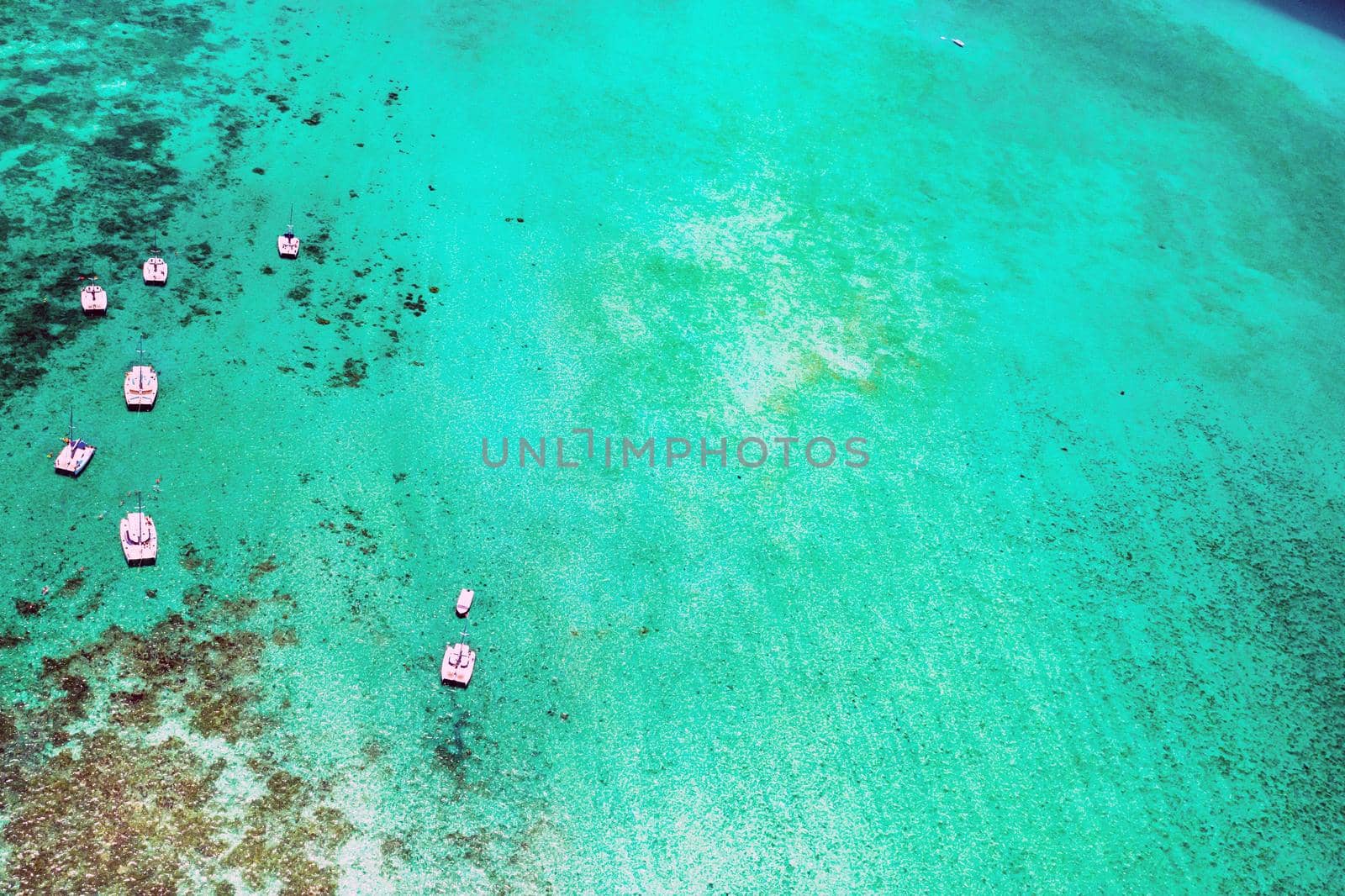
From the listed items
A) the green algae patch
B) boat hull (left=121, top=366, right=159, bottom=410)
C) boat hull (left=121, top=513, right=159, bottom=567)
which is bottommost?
the green algae patch

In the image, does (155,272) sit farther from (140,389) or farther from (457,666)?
(457,666)

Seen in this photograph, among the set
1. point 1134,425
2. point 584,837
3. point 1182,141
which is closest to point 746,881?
point 584,837

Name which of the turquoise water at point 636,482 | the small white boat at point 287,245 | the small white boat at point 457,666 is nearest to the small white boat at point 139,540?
the turquoise water at point 636,482

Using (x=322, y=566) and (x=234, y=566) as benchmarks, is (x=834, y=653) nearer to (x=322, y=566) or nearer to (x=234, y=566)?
(x=322, y=566)

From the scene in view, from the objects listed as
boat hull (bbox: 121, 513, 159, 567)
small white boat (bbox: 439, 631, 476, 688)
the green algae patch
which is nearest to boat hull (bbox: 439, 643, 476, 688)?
small white boat (bbox: 439, 631, 476, 688)

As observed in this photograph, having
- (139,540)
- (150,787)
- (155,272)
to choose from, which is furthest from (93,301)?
(150,787)

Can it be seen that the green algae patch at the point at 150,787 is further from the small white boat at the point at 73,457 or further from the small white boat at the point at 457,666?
the small white boat at the point at 73,457

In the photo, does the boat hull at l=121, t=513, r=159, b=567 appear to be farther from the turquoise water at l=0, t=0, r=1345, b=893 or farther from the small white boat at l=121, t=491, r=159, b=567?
the turquoise water at l=0, t=0, r=1345, b=893
